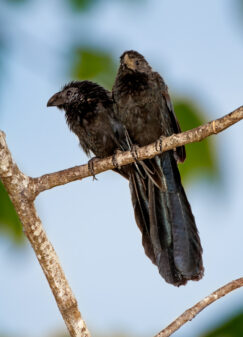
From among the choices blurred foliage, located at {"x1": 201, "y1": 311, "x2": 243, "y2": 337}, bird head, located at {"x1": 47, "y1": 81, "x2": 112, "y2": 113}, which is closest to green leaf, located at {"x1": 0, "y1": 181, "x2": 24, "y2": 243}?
bird head, located at {"x1": 47, "y1": 81, "x2": 112, "y2": 113}

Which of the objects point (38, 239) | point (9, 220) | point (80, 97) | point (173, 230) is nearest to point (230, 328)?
point (38, 239)

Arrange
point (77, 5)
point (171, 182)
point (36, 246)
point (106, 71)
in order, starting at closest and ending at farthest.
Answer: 1. point (36, 246)
2. point (77, 5)
3. point (106, 71)
4. point (171, 182)

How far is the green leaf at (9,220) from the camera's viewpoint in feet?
8.41

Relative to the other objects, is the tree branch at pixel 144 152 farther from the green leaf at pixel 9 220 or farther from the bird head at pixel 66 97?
the bird head at pixel 66 97

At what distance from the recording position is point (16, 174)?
2539mm

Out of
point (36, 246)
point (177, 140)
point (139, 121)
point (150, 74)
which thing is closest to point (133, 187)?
point (139, 121)

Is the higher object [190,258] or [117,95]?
[117,95]

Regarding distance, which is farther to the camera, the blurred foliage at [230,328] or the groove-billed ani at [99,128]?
the groove-billed ani at [99,128]

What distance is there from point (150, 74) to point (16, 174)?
1372 mm

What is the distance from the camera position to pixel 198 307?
2.05m

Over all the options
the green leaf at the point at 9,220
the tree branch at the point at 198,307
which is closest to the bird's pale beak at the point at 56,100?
the green leaf at the point at 9,220

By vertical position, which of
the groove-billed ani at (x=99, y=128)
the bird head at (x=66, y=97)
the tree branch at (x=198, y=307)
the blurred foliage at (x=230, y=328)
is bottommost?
the tree branch at (x=198, y=307)

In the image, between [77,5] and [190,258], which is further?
[190,258]

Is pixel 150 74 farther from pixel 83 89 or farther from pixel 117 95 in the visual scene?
pixel 83 89
